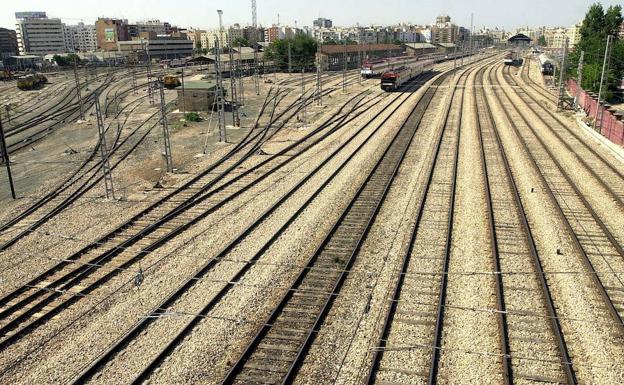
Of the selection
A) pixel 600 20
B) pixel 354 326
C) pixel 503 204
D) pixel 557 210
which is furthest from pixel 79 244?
pixel 600 20

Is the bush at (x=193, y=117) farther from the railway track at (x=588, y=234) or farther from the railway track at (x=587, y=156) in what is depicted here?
the railway track at (x=587, y=156)

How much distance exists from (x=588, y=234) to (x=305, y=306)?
1110 cm

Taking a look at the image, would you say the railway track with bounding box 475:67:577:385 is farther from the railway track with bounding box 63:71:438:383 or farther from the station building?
the station building

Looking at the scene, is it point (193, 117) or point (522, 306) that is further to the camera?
point (193, 117)

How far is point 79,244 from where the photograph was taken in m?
17.4

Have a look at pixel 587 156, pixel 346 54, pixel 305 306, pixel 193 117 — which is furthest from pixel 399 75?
pixel 305 306

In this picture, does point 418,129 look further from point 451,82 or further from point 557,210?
point 451,82

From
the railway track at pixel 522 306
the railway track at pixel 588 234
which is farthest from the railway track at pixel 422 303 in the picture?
the railway track at pixel 588 234

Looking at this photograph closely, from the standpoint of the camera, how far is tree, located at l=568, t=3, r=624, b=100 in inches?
2080

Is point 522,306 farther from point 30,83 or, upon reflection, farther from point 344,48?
point 344,48

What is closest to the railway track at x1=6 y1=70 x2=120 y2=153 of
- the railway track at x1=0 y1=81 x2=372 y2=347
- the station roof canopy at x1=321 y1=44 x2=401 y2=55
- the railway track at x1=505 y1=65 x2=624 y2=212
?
the railway track at x1=0 y1=81 x2=372 y2=347

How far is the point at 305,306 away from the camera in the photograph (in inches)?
528

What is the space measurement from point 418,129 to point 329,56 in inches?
2820

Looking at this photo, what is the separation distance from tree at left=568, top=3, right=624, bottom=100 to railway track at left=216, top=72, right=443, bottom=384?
106 ft
